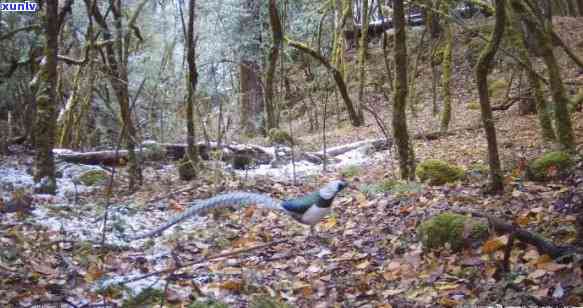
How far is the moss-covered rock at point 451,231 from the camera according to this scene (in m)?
4.60

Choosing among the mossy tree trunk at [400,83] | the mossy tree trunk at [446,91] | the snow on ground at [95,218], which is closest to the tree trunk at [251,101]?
the mossy tree trunk at [446,91]

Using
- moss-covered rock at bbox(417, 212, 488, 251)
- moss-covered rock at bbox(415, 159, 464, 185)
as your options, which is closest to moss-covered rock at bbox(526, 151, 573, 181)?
moss-covered rock at bbox(415, 159, 464, 185)

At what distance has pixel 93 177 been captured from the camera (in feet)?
32.6

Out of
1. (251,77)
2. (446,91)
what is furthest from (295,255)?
(251,77)

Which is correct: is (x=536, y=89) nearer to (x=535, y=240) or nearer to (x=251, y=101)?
(x=535, y=240)

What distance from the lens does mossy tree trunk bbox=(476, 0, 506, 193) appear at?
5621 millimetres

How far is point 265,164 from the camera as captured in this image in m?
12.5

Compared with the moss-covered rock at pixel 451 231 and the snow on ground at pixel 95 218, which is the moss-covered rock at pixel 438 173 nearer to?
the moss-covered rock at pixel 451 231

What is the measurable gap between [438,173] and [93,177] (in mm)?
6192

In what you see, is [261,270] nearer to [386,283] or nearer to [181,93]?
[386,283]

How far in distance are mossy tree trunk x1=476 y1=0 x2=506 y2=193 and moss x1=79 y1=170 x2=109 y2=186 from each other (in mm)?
6964

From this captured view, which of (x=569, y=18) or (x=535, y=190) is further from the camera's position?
(x=569, y=18)

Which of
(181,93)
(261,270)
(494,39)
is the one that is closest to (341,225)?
(261,270)

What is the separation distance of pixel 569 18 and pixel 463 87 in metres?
6.26
